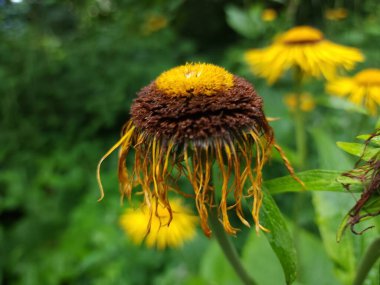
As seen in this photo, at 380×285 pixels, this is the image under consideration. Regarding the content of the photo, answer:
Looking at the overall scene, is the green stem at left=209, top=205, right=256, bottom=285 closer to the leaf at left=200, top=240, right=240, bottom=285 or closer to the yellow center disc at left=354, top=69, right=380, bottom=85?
the leaf at left=200, top=240, right=240, bottom=285

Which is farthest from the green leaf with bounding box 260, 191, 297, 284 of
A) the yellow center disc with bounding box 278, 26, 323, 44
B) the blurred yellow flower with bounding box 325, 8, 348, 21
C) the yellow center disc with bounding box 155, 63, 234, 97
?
the blurred yellow flower with bounding box 325, 8, 348, 21

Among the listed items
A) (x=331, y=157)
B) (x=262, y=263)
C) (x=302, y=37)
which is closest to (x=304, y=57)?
(x=302, y=37)

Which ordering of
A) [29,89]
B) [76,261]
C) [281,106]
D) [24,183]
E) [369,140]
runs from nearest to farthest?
1. [369,140]
2. [76,261]
3. [281,106]
4. [24,183]
5. [29,89]

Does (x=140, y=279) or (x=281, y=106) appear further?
(x=281, y=106)

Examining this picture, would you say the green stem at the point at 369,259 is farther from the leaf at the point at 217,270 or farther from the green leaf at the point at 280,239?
the leaf at the point at 217,270

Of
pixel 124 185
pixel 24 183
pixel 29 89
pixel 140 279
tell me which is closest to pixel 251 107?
pixel 124 185

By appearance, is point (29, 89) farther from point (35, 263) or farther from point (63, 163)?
point (35, 263)

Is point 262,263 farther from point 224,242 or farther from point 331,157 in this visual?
point 224,242
